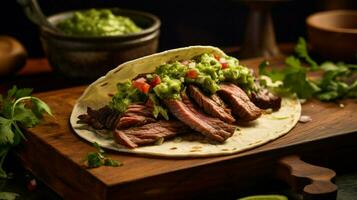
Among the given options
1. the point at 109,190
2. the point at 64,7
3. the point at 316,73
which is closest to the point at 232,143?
the point at 109,190

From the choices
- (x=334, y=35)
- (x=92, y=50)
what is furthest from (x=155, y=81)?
(x=334, y=35)

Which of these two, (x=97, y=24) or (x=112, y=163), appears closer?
(x=112, y=163)

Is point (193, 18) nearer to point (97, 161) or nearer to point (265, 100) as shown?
point (265, 100)

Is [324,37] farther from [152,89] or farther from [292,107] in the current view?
[152,89]

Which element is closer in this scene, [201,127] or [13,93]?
[201,127]

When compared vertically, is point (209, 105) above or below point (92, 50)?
above

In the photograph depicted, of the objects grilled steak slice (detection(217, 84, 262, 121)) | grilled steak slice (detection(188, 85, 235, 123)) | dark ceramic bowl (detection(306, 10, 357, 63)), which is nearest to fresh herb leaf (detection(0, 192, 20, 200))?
grilled steak slice (detection(188, 85, 235, 123))
